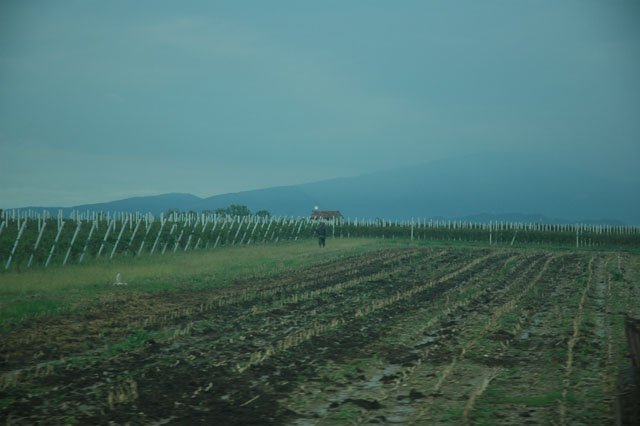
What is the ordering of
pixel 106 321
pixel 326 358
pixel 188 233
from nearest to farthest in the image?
pixel 326 358
pixel 106 321
pixel 188 233

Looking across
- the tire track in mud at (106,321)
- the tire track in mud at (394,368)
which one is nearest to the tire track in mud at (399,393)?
the tire track in mud at (394,368)

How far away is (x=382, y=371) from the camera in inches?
292

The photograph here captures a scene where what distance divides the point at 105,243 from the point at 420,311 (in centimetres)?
1870

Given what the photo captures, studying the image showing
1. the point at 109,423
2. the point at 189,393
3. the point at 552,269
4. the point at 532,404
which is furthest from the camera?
the point at 552,269

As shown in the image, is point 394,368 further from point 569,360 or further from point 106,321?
point 106,321

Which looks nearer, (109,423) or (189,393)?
(109,423)

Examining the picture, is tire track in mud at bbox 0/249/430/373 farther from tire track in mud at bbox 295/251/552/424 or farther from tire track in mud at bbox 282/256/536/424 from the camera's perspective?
tire track in mud at bbox 295/251/552/424

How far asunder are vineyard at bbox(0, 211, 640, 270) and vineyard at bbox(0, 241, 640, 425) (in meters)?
9.30

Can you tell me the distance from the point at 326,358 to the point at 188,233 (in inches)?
1047

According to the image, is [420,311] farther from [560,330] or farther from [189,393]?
[189,393]

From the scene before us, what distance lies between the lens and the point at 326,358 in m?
8.07

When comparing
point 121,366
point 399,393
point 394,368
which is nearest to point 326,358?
point 394,368

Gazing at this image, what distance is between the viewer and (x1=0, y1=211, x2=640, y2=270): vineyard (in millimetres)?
22125

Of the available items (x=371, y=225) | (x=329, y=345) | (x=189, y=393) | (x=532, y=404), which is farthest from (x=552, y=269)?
(x=371, y=225)
